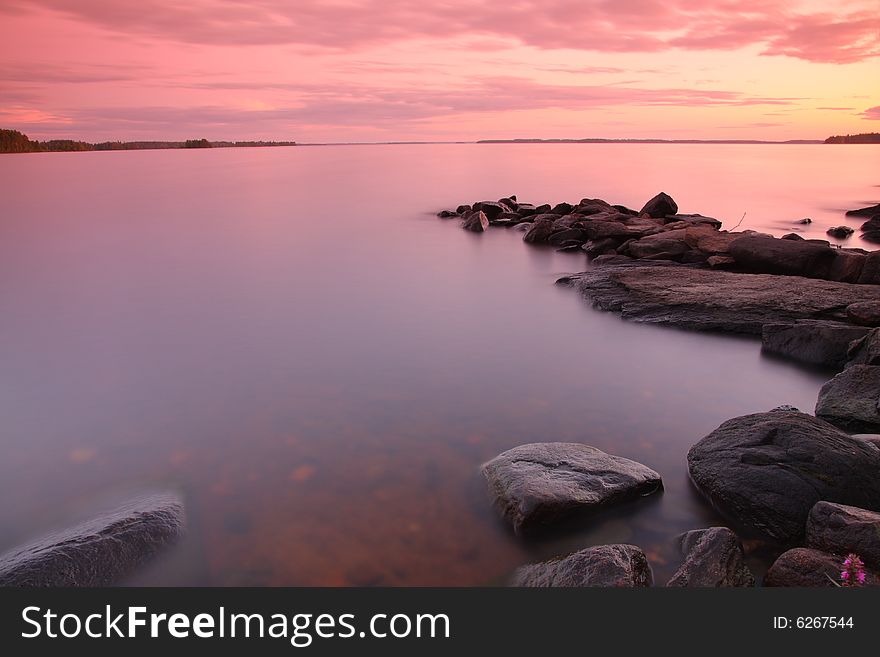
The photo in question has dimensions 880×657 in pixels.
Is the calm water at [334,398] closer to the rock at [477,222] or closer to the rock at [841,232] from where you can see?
the rock at [477,222]

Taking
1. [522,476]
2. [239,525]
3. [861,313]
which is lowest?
[239,525]

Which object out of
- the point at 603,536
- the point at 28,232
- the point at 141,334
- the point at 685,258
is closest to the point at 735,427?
the point at 603,536

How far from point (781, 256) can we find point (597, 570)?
9.99m

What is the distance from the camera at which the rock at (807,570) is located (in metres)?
3.36

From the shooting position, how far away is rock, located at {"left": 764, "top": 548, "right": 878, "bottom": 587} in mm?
3363

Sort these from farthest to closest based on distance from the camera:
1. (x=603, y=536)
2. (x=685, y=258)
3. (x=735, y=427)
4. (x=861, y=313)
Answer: (x=685, y=258)
(x=861, y=313)
(x=735, y=427)
(x=603, y=536)

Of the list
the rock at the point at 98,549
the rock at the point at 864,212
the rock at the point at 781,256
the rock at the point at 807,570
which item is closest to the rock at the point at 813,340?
the rock at the point at 781,256

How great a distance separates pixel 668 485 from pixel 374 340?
4.91m

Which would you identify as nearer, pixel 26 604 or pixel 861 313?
pixel 26 604

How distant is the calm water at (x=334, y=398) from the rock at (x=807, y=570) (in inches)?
25.0

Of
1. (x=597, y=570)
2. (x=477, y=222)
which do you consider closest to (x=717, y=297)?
(x=597, y=570)

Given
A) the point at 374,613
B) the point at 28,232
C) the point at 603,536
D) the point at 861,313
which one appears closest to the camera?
the point at 374,613

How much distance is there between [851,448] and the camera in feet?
14.4

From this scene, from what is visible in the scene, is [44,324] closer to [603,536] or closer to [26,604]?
[26,604]
